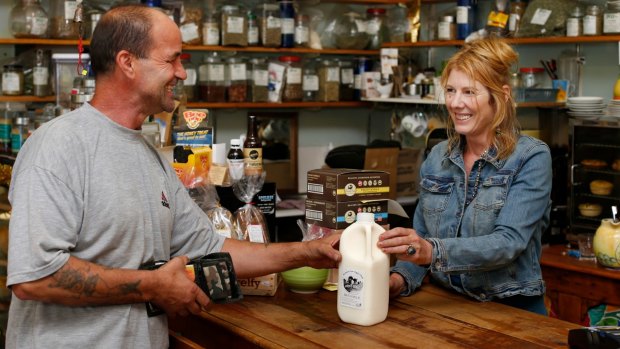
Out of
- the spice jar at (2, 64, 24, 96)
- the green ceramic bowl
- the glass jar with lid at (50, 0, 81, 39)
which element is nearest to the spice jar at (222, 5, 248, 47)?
the glass jar with lid at (50, 0, 81, 39)

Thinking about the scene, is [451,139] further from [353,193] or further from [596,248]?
[596,248]

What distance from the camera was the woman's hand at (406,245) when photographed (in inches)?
93.1

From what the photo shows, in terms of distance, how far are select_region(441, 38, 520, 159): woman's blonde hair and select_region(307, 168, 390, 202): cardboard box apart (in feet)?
1.27

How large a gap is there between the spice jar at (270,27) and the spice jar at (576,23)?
71.7 inches

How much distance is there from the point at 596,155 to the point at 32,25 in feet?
10.6

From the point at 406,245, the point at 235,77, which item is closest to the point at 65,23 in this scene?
the point at 235,77

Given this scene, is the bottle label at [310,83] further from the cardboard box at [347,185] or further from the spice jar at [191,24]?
the cardboard box at [347,185]

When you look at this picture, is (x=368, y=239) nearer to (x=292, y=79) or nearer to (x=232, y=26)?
(x=232, y=26)

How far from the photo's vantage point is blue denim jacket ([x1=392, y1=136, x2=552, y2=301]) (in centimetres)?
255

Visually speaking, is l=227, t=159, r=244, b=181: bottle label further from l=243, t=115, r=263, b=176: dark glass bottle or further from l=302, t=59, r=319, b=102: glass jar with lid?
l=302, t=59, r=319, b=102: glass jar with lid

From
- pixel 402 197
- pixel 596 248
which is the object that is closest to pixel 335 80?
pixel 402 197

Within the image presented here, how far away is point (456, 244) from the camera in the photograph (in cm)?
254

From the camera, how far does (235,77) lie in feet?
17.8

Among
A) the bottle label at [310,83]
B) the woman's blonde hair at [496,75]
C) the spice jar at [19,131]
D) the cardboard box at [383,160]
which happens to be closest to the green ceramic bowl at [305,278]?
the woman's blonde hair at [496,75]
